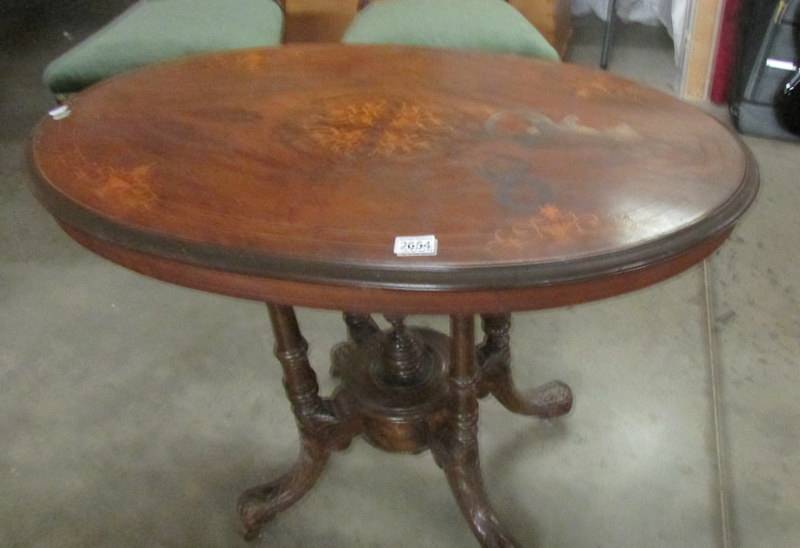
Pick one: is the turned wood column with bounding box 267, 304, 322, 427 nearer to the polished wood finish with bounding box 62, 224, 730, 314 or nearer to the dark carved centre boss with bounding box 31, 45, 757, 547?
the dark carved centre boss with bounding box 31, 45, 757, 547

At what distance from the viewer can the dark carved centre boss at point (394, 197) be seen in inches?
21.7

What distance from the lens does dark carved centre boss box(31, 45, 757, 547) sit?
552 millimetres

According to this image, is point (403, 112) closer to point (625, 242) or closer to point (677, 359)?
point (625, 242)

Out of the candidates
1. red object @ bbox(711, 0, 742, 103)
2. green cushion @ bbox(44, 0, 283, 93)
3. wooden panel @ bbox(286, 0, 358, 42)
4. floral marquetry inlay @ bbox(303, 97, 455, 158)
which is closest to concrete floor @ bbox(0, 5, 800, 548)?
floral marquetry inlay @ bbox(303, 97, 455, 158)

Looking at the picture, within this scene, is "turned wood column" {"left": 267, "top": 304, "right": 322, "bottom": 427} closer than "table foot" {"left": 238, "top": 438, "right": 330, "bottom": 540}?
Yes

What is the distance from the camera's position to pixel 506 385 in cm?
107

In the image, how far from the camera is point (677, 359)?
1.29 m

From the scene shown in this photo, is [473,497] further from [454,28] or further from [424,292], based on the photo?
[454,28]

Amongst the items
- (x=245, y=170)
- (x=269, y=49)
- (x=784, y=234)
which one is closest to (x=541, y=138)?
(x=245, y=170)

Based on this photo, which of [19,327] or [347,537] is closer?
[347,537]

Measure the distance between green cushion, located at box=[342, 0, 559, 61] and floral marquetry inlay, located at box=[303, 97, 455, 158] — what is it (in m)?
0.57

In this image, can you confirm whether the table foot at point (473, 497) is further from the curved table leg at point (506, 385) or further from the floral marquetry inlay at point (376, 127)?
Result: the floral marquetry inlay at point (376, 127)

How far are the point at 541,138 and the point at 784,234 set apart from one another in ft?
3.78

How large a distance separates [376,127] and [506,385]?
0.51m
